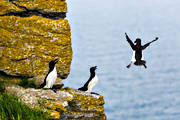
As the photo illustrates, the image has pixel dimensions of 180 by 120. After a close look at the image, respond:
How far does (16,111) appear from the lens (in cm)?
1213

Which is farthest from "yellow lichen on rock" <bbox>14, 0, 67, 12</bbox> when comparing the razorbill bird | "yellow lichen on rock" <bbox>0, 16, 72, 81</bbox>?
the razorbill bird

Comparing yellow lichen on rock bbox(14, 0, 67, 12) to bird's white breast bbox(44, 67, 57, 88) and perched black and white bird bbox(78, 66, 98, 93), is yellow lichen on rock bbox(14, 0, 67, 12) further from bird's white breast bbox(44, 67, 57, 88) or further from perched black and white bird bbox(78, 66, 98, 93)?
bird's white breast bbox(44, 67, 57, 88)

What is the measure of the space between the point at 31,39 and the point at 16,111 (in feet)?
15.3

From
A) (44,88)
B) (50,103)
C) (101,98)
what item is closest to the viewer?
(50,103)

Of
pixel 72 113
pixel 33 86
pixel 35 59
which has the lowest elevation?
pixel 72 113

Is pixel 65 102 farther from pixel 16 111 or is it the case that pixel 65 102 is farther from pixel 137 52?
pixel 137 52

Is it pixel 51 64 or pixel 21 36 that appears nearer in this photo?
pixel 51 64

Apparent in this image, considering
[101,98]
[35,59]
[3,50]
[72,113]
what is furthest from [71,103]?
[3,50]

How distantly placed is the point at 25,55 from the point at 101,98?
137 inches

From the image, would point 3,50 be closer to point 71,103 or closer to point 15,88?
point 15,88

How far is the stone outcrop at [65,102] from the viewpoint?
13.2 metres

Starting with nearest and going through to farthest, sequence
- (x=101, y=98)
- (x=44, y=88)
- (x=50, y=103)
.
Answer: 1. (x=50, y=103)
2. (x=44, y=88)
3. (x=101, y=98)

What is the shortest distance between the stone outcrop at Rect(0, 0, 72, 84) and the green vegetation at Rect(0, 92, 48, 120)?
129 inches

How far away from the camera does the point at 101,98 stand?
15.5 meters
